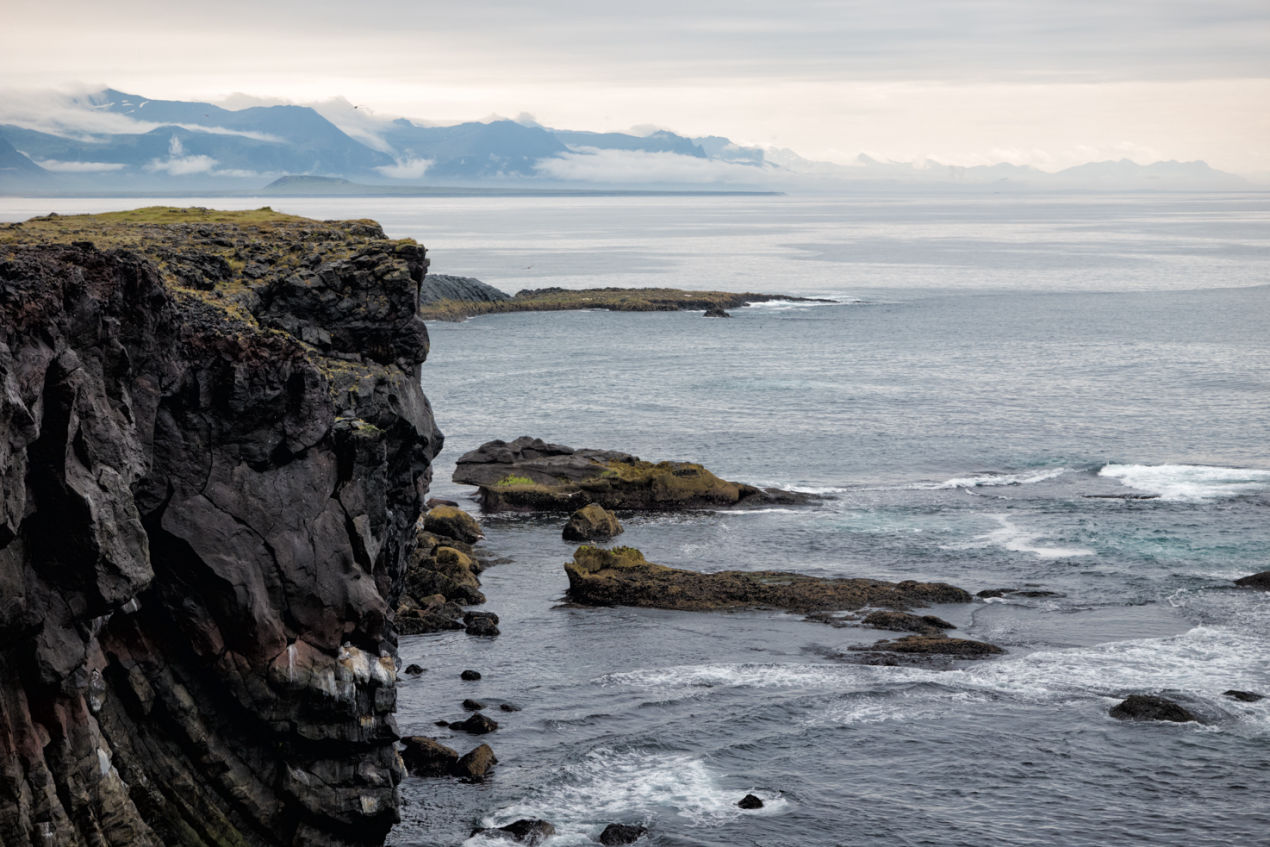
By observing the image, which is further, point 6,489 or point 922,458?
point 922,458

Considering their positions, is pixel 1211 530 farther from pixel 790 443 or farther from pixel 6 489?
pixel 6 489

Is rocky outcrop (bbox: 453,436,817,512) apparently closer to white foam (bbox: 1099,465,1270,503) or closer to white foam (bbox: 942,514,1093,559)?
white foam (bbox: 942,514,1093,559)

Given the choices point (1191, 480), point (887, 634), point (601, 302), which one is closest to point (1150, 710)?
point (887, 634)

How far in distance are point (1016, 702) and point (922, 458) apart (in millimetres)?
42477

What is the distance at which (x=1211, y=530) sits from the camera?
63.9 metres

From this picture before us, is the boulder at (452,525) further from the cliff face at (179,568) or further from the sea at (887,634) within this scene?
the cliff face at (179,568)

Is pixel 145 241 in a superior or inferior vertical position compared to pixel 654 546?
superior

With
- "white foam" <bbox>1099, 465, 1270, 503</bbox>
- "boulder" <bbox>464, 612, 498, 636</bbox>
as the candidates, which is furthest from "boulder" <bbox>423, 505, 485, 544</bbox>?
"white foam" <bbox>1099, 465, 1270, 503</bbox>

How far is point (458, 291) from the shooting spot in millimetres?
175000

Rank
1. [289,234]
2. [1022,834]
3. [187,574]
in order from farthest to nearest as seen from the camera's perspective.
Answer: [289,234] → [1022,834] → [187,574]

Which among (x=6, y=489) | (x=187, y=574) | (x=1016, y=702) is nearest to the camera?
(x=6, y=489)

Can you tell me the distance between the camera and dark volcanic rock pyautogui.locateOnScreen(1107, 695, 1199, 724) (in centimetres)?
3978

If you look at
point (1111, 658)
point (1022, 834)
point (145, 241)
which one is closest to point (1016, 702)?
point (1111, 658)

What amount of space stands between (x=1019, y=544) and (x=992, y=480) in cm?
1426
